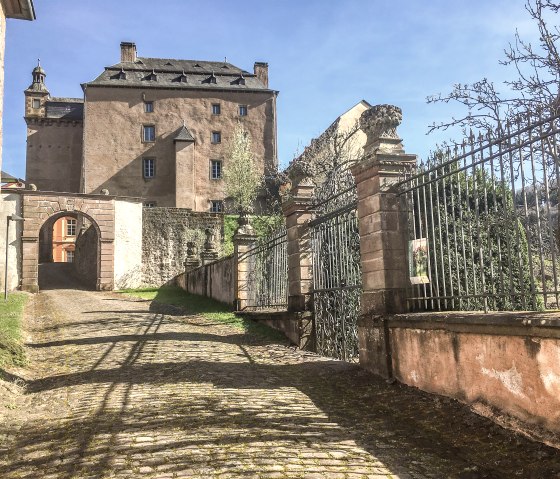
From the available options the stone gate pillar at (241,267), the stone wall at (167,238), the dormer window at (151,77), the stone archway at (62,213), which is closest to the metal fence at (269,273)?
the stone gate pillar at (241,267)

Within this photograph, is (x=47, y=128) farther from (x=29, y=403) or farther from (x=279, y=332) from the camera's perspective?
(x=29, y=403)

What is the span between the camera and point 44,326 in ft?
39.2

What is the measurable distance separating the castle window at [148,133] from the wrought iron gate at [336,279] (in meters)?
35.5

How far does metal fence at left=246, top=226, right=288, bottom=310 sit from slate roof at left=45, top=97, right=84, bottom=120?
129 ft

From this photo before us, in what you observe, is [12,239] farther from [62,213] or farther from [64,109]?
[64,109]

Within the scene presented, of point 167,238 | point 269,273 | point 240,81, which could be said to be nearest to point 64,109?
point 240,81

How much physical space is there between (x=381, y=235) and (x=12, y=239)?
75.6 ft

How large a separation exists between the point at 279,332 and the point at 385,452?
21.7ft

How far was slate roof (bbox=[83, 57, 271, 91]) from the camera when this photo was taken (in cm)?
4297

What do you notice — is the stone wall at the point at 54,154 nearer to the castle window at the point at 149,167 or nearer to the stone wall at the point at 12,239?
the castle window at the point at 149,167

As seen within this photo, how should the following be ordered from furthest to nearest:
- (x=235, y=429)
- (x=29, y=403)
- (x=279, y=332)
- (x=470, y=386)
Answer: (x=279, y=332), (x=29, y=403), (x=470, y=386), (x=235, y=429)

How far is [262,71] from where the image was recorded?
4653 centimetres

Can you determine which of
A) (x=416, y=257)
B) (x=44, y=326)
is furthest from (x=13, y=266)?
(x=416, y=257)

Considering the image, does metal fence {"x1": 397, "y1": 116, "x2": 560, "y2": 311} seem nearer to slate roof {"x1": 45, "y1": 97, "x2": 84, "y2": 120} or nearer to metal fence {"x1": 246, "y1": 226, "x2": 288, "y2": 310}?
metal fence {"x1": 246, "y1": 226, "x2": 288, "y2": 310}
